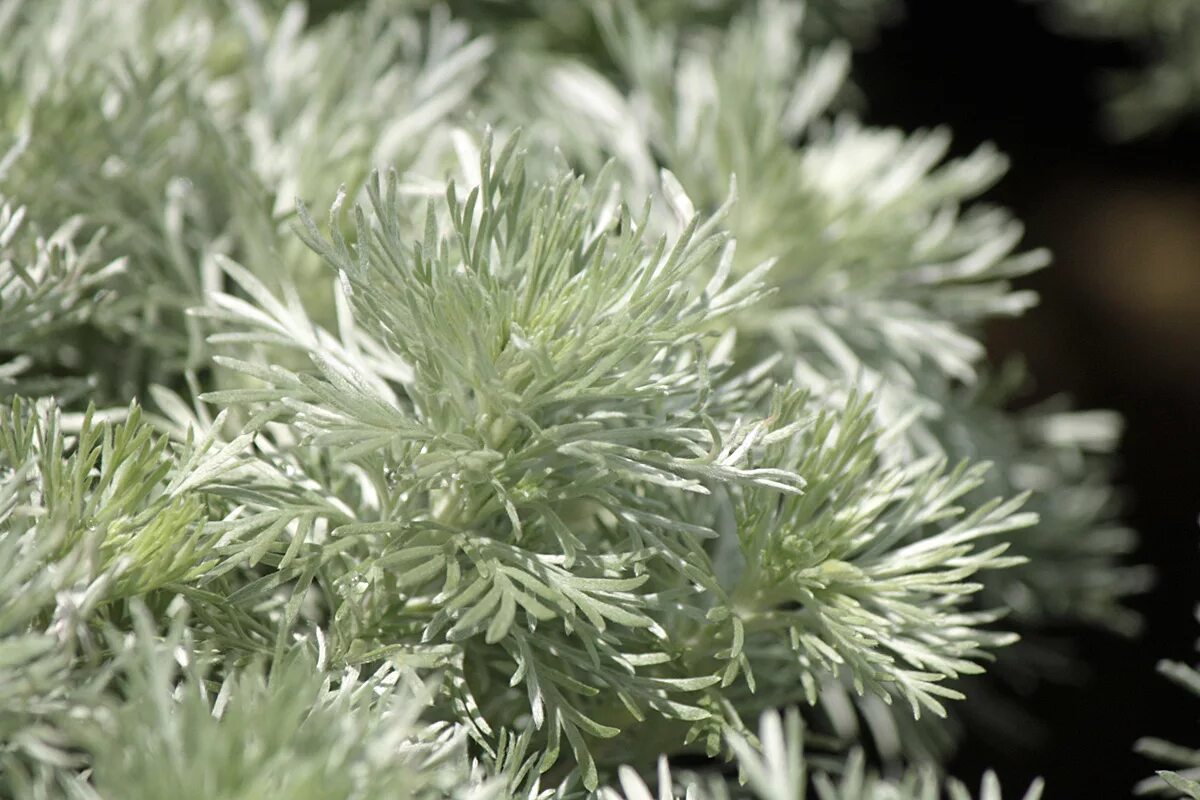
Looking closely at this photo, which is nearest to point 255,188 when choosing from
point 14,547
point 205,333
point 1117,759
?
point 205,333

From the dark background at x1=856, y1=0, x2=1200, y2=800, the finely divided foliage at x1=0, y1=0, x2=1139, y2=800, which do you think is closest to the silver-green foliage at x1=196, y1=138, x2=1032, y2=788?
the finely divided foliage at x1=0, y1=0, x2=1139, y2=800

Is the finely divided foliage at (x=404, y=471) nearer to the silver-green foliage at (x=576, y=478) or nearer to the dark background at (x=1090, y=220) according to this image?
the silver-green foliage at (x=576, y=478)

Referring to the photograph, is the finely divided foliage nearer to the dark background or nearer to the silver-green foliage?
the silver-green foliage

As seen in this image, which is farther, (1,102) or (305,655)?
(1,102)

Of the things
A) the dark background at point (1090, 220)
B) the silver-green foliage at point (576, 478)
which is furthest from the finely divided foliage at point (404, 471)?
the dark background at point (1090, 220)

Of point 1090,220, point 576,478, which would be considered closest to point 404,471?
point 576,478

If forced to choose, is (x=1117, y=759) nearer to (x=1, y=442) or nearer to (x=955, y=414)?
(x=955, y=414)
